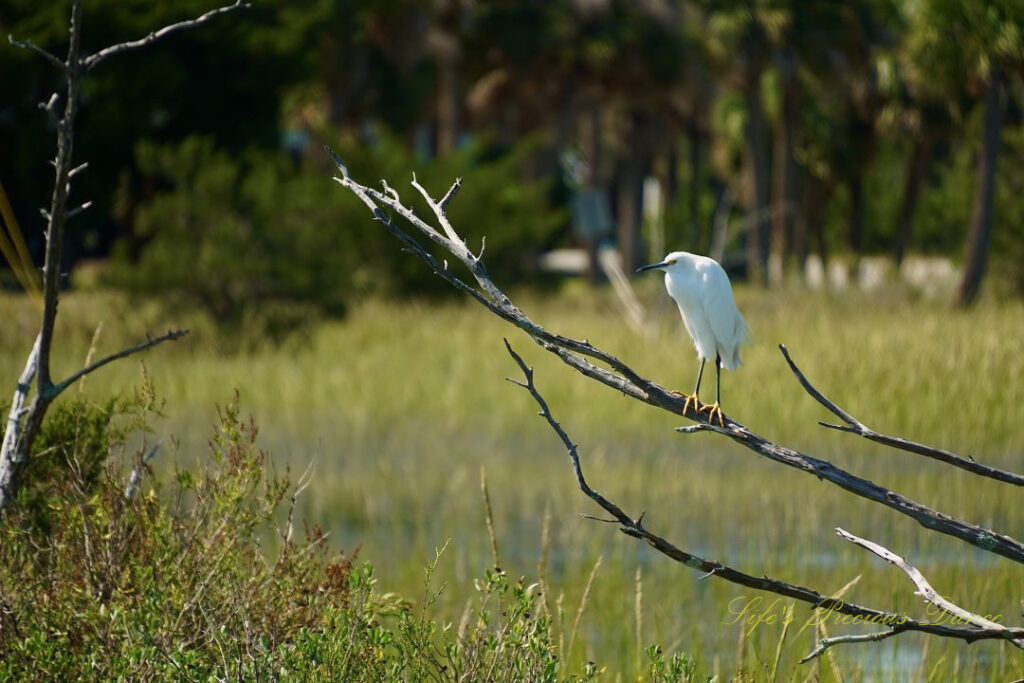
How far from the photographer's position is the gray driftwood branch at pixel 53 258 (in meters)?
3.90

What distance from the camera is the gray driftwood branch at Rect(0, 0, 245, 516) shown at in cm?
390

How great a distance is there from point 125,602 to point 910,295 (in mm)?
19703

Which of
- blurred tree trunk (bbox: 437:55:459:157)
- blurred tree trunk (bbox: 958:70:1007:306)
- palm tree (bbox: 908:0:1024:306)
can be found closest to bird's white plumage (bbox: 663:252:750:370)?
palm tree (bbox: 908:0:1024:306)

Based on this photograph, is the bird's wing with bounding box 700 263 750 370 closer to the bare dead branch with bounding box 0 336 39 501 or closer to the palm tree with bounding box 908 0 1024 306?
the bare dead branch with bounding box 0 336 39 501

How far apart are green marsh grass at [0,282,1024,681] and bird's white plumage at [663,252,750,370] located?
906 mm

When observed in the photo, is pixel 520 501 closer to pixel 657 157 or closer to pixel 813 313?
pixel 813 313

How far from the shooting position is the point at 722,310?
199 inches

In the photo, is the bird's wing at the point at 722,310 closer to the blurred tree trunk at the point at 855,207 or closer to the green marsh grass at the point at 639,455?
the green marsh grass at the point at 639,455

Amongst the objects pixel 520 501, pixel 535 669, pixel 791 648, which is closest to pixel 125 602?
pixel 535 669

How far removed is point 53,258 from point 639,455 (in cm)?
762

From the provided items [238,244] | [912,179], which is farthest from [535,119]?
[238,244]

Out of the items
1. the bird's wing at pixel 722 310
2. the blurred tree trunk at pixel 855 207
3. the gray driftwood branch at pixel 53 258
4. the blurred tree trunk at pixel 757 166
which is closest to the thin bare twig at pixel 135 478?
the gray driftwood branch at pixel 53 258

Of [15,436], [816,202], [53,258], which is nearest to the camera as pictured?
[53,258]

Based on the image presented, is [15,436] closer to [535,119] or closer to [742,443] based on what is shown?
[742,443]
